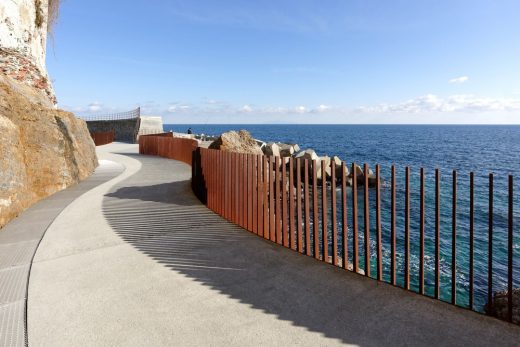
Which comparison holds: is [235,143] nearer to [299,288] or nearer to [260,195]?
[260,195]

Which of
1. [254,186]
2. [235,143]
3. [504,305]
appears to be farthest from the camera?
[235,143]

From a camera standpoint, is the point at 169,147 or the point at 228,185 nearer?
the point at 228,185

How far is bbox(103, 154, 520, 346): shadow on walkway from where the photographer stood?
10.5ft

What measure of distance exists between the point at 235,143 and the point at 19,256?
30.6 ft

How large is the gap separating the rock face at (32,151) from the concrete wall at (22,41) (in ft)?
6.50

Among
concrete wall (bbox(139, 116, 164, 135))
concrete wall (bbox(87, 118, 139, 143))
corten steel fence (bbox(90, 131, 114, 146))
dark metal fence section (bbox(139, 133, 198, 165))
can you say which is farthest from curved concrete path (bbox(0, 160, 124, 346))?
concrete wall (bbox(87, 118, 139, 143))

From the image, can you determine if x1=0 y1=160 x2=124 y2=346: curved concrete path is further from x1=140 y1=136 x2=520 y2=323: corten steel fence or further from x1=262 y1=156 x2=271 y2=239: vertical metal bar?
x1=262 y1=156 x2=271 y2=239: vertical metal bar

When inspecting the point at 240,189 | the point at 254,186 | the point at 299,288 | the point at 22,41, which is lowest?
the point at 299,288

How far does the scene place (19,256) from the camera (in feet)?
17.2

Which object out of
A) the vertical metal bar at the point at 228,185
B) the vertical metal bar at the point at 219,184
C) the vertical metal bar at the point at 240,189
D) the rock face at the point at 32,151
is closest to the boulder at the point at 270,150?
the rock face at the point at 32,151

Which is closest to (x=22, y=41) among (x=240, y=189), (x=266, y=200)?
(x=240, y=189)

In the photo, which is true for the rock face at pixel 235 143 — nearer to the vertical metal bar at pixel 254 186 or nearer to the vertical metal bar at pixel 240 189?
the vertical metal bar at pixel 240 189

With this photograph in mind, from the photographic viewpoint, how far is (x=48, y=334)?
3.23 metres

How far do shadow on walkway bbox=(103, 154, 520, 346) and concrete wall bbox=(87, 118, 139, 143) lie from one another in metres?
33.6
